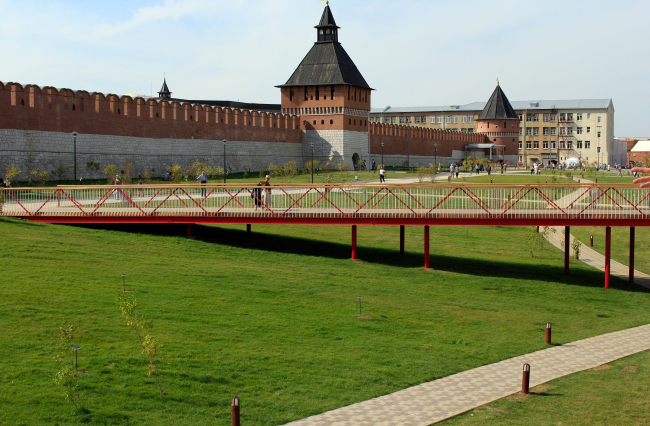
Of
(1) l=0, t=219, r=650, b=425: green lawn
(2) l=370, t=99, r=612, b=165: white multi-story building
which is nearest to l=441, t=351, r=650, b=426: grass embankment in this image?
(1) l=0, t=219, r=650, b=425: green lawn

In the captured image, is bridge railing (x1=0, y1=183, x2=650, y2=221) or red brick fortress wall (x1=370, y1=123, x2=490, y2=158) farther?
red brick fortress wall (x1=370, y1=123, x2=490, y2=158)

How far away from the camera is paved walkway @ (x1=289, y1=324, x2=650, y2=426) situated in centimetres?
746

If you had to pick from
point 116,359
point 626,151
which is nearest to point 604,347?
point 116,359

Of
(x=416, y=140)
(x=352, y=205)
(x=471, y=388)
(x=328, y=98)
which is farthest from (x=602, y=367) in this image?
(x=416, y=140)

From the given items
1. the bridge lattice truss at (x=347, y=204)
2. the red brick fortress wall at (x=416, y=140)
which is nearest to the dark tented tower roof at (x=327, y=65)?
the red brick fortress wall at (x=416, y=140)

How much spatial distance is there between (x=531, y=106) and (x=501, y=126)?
13.2m

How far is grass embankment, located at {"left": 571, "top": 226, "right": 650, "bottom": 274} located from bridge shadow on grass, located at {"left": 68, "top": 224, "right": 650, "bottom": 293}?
8.99 feet

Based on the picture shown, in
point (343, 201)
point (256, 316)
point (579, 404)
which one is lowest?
point (579, 404)

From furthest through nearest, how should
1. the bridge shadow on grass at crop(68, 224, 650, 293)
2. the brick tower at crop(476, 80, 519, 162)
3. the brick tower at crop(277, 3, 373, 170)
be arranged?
Result: the brick tower at crop(476, 80, 519, 162), the brick tower at crop(277, 3, 373, 170), the bridge shadow on grass at crop(68, 224, 650, 293)

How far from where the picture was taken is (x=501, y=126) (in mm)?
77938

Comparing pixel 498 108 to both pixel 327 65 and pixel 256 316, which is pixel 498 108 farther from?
pixel 256 316

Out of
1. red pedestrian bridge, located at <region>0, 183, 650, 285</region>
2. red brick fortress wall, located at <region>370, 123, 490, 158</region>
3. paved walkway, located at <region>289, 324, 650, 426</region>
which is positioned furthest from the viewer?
red brick fortress wall, located at <region>370, 123, 490, 158</region>

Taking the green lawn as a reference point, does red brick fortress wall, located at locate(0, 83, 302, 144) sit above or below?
above

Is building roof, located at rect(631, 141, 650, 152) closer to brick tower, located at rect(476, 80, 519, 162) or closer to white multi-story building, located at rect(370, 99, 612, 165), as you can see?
white multi-story building, located at rect(370, 99, 612, 165)
